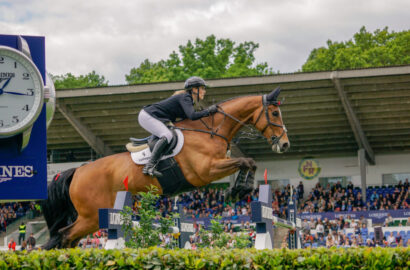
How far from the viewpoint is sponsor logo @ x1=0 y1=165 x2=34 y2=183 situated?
427 cm

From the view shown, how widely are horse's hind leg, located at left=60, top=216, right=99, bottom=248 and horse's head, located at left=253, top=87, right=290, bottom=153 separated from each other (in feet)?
8.68

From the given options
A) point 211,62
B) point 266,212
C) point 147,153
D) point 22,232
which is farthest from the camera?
point 211,62

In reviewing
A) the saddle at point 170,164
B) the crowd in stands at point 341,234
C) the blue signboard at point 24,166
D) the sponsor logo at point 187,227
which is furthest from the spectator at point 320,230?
the blue signboard at point 24,166

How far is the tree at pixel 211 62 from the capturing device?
1781 inches

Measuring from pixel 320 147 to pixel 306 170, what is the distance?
1.60 meters

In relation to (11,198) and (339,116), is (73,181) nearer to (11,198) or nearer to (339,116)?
(11,198)

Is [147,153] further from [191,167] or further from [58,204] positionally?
[58,204]

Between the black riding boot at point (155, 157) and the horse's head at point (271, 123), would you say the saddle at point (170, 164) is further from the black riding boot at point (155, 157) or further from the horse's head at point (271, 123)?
the horse's head at point (271, 123)

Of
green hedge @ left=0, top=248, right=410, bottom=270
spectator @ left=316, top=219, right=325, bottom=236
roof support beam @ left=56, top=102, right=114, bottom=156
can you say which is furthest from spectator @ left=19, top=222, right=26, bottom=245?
green hedge @ left=0, top=248, right=410, bottom=270

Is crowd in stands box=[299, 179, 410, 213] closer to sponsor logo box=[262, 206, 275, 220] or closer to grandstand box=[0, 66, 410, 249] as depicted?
grandstand box=[0, 66, 410, 249]

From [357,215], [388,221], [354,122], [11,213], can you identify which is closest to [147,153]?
[388,221]

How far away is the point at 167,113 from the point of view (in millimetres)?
8211

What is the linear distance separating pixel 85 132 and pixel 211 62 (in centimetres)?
2275

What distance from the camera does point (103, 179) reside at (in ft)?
27.7
